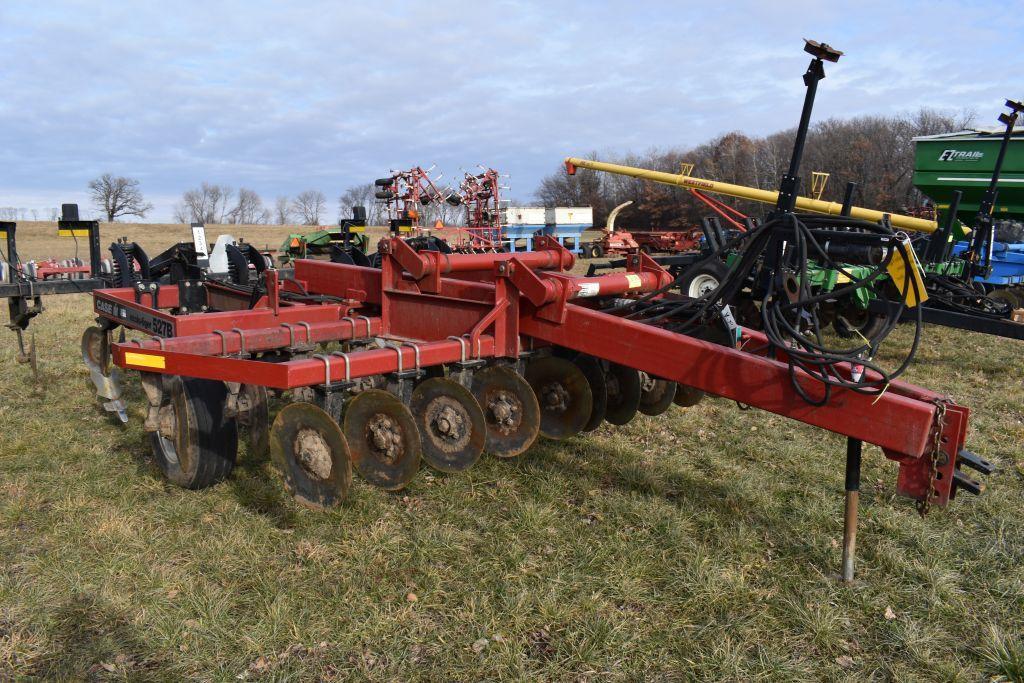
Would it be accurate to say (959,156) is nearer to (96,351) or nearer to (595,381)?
(595,381)

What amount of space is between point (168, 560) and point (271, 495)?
717mm

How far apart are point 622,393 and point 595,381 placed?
27cm

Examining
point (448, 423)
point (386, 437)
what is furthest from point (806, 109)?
point (386, 437)

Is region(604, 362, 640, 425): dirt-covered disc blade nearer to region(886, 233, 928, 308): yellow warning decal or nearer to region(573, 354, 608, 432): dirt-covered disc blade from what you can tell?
region(573, 354, 608, 432): dirt-covered disc blade

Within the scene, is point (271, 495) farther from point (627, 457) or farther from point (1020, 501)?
point (1020, 501)

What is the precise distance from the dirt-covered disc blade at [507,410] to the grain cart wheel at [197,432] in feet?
4.58

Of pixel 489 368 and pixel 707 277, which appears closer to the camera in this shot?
pixel 489 368

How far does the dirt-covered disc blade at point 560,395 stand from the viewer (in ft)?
12.2

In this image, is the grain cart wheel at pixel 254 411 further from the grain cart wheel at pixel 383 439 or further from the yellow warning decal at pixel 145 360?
the grain cart wheel at pixel 383 439

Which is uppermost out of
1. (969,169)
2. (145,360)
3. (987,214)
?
(969,169)

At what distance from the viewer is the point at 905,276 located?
2609mm

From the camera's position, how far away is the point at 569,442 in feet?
15.3

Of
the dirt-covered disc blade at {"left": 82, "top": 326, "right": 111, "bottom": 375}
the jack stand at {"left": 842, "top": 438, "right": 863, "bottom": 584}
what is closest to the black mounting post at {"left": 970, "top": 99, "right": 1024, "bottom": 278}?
the jack stand at {"left": 842, "top": 438, "right": 863, "bottom": 584}

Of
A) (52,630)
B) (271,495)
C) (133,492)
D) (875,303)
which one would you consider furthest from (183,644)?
(875,303)
